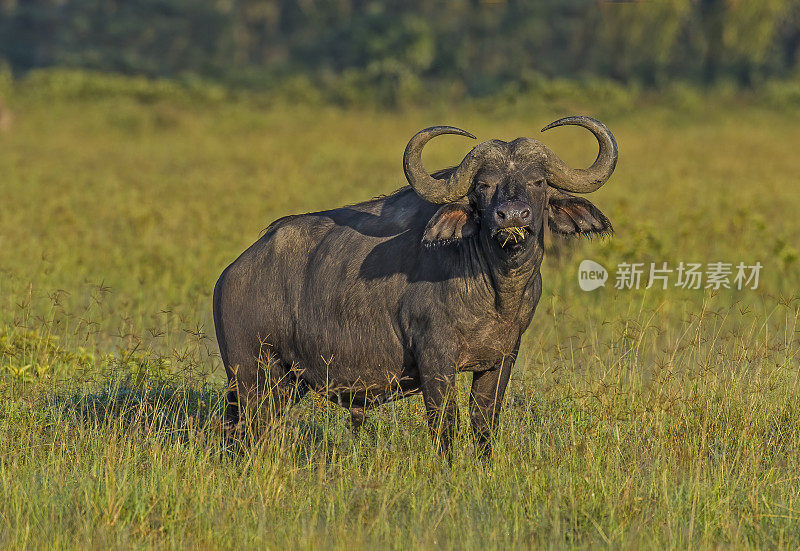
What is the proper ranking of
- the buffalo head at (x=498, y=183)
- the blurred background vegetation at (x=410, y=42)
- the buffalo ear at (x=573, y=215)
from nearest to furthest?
the buffalo head at (x=498, y=183) → the buffalo ear at (x=573, y=215) → the blurred background vegetation at (x=410, y=42)

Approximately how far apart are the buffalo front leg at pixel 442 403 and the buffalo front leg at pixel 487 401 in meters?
0.17

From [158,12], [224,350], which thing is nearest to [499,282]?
[224,350]

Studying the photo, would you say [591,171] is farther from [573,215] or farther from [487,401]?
[487,401]

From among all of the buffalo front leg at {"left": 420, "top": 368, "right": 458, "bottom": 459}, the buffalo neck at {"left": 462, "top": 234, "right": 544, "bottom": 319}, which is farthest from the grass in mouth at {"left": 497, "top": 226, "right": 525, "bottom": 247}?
the buffalo front leg at {"left": 420, "top": 368, "right": 458, "bottom": 459}

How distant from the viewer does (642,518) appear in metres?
4.19

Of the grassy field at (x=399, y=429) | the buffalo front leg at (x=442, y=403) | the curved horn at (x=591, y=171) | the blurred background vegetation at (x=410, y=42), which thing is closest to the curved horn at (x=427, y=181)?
the curved horn at (x=591, y=171)

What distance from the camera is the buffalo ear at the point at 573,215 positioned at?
16.4 feet

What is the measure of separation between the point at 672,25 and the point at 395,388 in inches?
1415

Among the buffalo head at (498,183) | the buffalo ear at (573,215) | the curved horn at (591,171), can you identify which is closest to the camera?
the buffalo head at (498,183)

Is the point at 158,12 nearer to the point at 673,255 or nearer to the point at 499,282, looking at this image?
the point at 673,255

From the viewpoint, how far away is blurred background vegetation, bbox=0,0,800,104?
38219 mm

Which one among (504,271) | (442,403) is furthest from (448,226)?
(442,403)

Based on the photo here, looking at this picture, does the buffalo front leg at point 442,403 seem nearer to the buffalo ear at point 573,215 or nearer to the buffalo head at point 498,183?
the buffalo head at point 498,183

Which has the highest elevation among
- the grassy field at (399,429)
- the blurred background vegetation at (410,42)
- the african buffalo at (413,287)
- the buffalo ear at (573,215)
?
the blurred background vegetation at (410,42)
